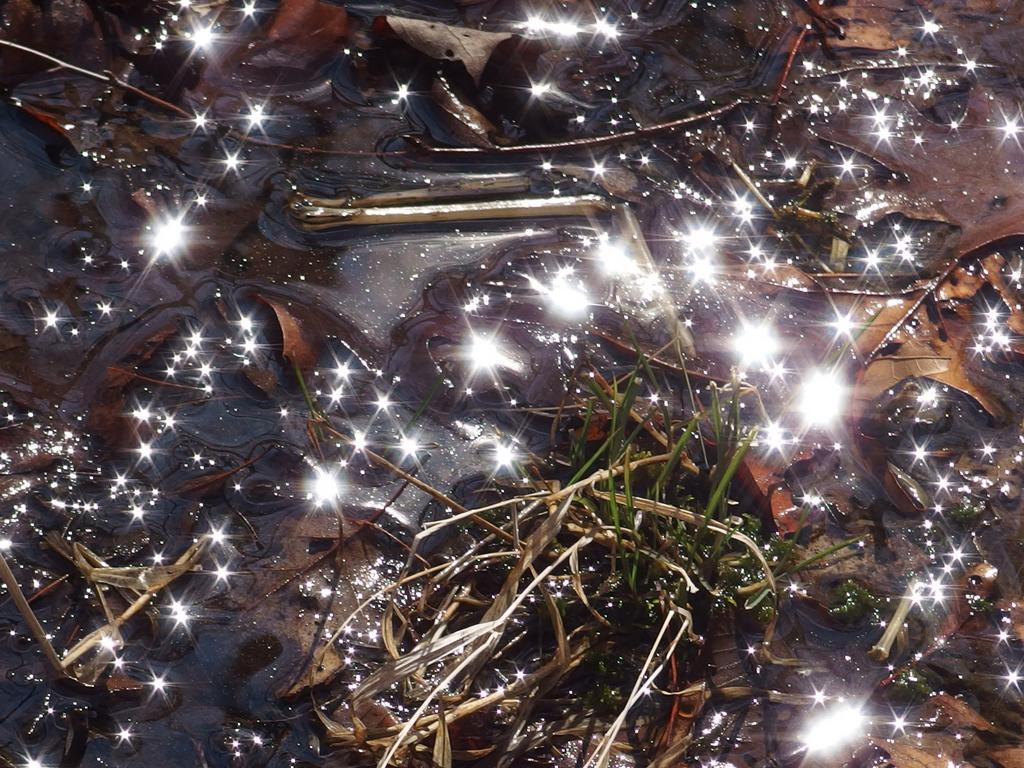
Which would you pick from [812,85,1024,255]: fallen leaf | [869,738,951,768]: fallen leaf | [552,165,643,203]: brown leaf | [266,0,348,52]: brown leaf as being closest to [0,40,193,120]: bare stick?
[266,0,348,52]: brown leaf

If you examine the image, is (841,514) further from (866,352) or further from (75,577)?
(75,577)

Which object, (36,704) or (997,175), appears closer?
(36,704)

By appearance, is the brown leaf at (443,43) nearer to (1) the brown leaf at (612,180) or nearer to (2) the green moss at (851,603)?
(1) the brown leaf at (612,180)

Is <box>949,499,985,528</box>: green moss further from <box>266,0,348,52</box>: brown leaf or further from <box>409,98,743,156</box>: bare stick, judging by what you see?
<box>266,0,348,52</box>: brown leaf

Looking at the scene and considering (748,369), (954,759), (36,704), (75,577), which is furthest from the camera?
(748,369)

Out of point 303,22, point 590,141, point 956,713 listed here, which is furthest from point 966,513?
point 303,22

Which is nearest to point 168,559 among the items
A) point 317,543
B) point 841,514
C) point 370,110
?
point 317,543

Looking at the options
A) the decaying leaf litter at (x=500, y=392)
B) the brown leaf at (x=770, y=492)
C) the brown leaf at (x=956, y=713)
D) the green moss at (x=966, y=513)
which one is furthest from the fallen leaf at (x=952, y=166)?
the brown leaf at (x=956, y=713)
